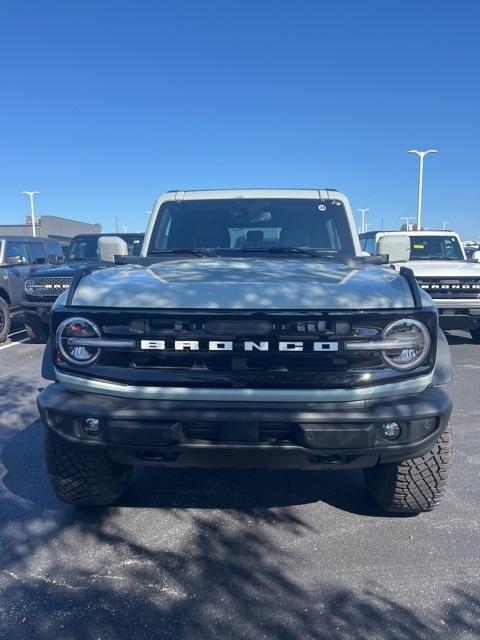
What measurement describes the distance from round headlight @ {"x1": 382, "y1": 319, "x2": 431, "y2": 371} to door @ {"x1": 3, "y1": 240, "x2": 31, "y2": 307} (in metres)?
9.23

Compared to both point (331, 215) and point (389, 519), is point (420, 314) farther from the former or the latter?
point (331, 215)

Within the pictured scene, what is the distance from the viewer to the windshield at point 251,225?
437 cm

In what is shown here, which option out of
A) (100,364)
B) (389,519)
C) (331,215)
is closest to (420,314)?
(389,519)

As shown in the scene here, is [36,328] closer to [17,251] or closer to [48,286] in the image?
[48,286]

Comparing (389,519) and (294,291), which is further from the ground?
(294,291)

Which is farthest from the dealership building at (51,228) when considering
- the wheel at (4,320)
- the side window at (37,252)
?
the wheel at (4,320)

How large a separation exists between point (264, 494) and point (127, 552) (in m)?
1.01

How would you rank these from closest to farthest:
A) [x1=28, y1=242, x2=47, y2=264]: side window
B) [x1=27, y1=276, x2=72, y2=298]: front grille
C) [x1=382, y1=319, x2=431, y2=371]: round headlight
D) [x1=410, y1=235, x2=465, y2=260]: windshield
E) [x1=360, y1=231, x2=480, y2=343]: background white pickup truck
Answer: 1. [x1=382, y1=319, x2=431, y2=371]: round headlight
2. [x1=360, y1=231, x2=480, y2=343]: background white pickup truck
3. [x1=27, y1=276, x2=72, y2=298]: front grille
4. [x1=410, y1=235, x2=465, y2=260]: windshield
5. [x1=28, y1=242, x2=47, y2=264]: side window

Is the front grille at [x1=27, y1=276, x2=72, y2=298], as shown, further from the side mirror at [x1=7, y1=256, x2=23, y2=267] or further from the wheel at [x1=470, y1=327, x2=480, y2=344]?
the wheel at [x1=470, y1=327, x2=480, y2=344]

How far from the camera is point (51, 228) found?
2021 inches

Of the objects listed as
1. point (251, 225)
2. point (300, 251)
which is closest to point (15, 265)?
point (251, 225)

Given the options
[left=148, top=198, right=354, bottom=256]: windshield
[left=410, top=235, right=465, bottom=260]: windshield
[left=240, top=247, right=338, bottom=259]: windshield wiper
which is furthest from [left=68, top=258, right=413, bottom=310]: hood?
[left=410, top=235, right=465, bottom=260]: windshield

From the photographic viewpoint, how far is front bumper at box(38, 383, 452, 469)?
2.57 m

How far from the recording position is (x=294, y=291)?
278cm
